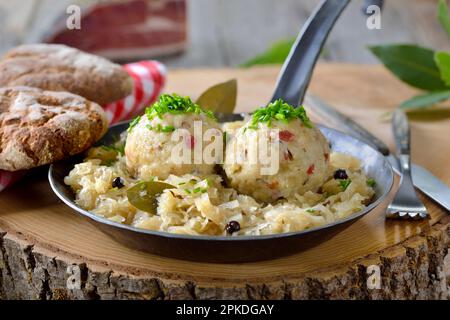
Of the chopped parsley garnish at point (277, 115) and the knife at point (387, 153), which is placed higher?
the chopped parsley garnish at point (277, 115)

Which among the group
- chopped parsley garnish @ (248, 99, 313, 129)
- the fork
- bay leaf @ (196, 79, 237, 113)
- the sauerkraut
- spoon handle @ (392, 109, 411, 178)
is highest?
chopped parsley garnish @ (248, 99, 313, 129)

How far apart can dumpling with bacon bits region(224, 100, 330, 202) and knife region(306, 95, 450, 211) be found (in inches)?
23.7

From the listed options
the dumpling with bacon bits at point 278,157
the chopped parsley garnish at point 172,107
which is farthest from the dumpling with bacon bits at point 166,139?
the dumpling with bacon bits at point 278,157

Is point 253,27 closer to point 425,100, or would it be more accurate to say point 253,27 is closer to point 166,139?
point 425,100

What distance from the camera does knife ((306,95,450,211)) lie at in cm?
288

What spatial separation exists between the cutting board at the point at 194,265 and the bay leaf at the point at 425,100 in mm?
878

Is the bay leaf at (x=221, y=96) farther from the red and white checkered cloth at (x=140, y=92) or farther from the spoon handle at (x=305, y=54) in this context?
the red and white checkered cloth at (x=140, y=92)

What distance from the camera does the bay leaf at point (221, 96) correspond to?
343 centimetres

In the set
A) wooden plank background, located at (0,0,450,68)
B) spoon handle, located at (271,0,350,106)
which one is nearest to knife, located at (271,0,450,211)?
spoon handle, located at (271,0,350,106)

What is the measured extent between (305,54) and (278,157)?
0.96 m

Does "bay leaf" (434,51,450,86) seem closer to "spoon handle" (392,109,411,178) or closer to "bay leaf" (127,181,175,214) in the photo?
"spoon handle" (392,109,411,178)

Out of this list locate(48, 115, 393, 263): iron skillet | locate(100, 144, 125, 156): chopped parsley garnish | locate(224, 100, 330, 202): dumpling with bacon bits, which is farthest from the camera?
locate(100, 144, 125, 156): chopped parsley garnish
